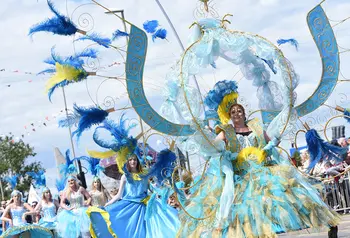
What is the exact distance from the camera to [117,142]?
472 inches

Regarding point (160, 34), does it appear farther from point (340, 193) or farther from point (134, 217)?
point (340, 193)

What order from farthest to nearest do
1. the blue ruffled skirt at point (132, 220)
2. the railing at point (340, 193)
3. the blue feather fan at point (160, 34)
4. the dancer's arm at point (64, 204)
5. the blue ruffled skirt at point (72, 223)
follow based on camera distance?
1. the railing at point (340, 193)
2. the dancer's arm at point (64, 204)
3. the blue ruffled skirt at point (72, 223)
4. the blue ruffled skirt at point (132, 220)
5. the blue feather fan at point (160, 34)

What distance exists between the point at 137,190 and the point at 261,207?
4015 mm

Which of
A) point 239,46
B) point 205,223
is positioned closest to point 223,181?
point 205,223

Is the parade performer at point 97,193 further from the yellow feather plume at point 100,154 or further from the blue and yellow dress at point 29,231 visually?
the yellow feather plume at point 100,154

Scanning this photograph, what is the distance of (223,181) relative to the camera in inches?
376

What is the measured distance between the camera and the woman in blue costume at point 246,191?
8938mm

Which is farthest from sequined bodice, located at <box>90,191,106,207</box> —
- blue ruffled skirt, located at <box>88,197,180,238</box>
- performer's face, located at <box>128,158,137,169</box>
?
performer's face, located at <box>128,158,137,169</box>

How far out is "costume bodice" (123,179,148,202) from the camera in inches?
501

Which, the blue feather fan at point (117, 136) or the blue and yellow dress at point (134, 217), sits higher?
the blue feather fan at point (117, 136)

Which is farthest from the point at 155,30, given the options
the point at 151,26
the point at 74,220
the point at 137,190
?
the point at 74,220

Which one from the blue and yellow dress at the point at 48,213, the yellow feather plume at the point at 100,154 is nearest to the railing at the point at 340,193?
the blue and yellow dress at the point at 48,213

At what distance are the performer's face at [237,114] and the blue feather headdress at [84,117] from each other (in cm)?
144

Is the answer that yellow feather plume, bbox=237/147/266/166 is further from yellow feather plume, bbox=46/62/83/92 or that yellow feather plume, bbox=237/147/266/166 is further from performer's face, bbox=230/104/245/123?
yellow feather plume, bbox=46/62/83/92
